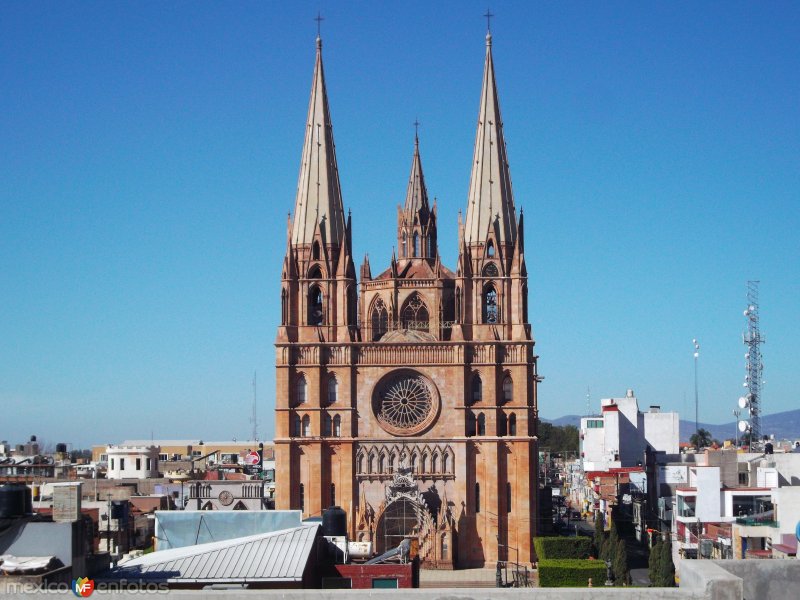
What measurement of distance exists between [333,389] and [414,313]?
1062 centimetres

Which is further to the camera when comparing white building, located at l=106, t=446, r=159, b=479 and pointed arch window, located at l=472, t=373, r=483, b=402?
white building, located at l=106, t=446, r=159, b=479

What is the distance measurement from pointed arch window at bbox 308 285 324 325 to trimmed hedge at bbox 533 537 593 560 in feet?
→ 73.1

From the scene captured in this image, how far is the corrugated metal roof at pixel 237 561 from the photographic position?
4172cm

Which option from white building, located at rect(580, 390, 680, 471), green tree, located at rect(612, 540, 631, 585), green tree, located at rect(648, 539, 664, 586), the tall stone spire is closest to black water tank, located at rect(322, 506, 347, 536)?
green tree, located at rect(648, 539, 664, 586)

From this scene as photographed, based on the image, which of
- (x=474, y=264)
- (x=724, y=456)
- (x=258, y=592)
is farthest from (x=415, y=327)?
(x=258, y=592)

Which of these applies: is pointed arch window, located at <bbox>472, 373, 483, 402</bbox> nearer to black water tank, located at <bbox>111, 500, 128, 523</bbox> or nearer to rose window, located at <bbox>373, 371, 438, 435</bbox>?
Result: rose window, located at <bbox>373, 371, 438, 435</bbox>

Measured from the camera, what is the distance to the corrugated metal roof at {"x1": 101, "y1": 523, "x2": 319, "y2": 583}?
41.7 metres

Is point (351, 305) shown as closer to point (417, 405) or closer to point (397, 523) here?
point (417, 405)

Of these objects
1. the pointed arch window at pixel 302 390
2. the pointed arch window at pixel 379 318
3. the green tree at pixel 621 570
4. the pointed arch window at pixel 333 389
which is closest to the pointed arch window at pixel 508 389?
the pointed arch window at pixel 379 318

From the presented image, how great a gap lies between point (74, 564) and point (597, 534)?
63638mm

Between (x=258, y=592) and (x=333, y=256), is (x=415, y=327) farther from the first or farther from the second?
(x=258, y=592)

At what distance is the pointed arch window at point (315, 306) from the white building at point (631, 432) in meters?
60.5

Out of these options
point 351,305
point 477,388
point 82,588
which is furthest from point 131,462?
point 82,588

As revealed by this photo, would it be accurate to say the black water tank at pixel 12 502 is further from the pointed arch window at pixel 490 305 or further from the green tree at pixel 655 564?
the pointed arch window at pixel 490 305
